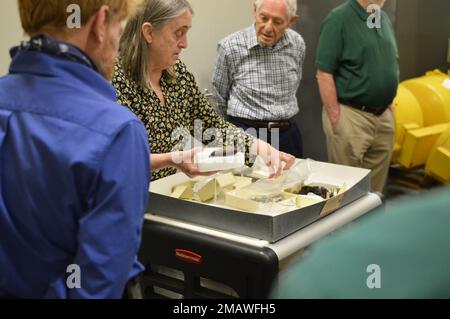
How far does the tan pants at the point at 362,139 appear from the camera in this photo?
3.23 m

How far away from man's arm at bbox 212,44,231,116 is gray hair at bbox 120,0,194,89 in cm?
112

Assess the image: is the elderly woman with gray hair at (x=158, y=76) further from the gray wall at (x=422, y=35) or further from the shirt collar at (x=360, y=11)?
the gray wall at (x=422, y=35)

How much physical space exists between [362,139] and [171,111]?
162 cm

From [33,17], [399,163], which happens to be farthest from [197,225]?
[399,163]

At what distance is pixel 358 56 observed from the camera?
3111mm

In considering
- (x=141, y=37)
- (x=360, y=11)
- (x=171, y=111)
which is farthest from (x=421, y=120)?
(x=141, y=37)

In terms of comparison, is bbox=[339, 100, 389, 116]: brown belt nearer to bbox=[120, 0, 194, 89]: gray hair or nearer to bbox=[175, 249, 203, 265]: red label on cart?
bbox=[120, 0, 194, 89]: gray hair

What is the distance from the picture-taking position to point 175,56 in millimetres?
1946

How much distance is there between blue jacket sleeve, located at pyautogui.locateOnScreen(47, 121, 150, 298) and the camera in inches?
36.6

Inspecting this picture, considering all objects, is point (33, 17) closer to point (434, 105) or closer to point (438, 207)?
point (438, 207)

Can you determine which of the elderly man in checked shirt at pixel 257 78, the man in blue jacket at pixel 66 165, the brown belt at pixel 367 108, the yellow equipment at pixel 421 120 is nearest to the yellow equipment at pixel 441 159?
the yellow equipment at pixel 421 120

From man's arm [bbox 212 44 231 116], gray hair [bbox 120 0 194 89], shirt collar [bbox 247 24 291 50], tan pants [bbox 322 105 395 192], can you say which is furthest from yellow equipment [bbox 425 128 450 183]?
gray hair [bbox 120 0 194 89]

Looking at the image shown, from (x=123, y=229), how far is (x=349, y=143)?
2468 millimetres

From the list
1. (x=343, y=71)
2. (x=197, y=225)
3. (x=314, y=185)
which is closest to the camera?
(x=197, y=225)
